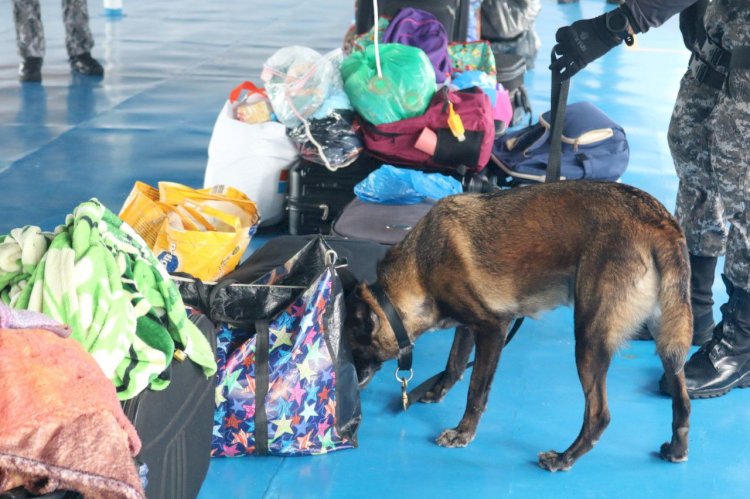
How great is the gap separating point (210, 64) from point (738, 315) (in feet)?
21.1

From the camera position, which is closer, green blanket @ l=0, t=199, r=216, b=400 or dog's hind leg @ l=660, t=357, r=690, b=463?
green blanket @ l=0, t=199, r=216, b=400

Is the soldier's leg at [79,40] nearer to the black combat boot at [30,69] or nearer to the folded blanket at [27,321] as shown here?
the black combat boot at [30,69]

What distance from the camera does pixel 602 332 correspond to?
2.81 meters

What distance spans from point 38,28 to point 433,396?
5.85 meters

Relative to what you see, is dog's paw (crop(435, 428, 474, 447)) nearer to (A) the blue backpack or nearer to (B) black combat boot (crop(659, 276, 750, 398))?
(B) black combat boot (crop(659, 276, 750, 398))

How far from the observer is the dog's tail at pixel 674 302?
2.67 m

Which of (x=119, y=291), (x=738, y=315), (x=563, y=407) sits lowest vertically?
(x=563, y=407)

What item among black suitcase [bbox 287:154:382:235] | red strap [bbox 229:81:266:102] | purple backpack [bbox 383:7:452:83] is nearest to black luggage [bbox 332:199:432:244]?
black suitcase [bbox 287:154:382:235]

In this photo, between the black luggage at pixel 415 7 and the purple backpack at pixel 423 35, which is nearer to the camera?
the purple backpack at pixel 423 35

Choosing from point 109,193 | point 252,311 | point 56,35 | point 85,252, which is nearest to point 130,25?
point 56,35

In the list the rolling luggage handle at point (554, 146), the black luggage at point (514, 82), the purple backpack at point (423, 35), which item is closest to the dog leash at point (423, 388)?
the rolling luggage handle at point (554, 146)

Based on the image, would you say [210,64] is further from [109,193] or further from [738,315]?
[738,315]

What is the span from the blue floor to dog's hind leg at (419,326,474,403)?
50 millimetres

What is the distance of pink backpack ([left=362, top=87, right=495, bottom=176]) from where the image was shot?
4.51 m
